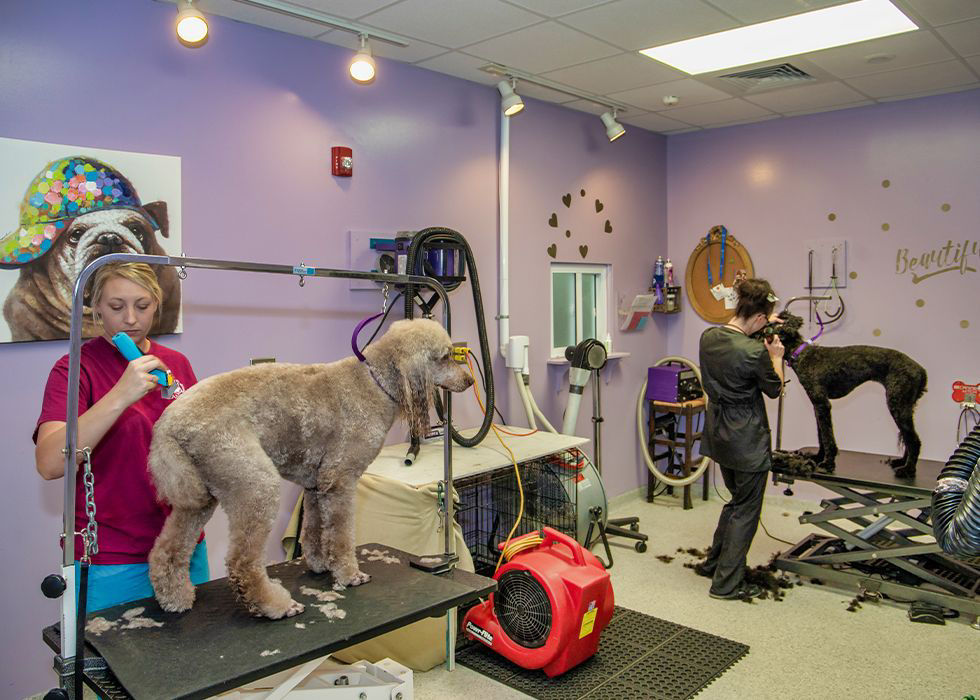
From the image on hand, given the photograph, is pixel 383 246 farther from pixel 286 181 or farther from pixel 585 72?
pixel 585 72

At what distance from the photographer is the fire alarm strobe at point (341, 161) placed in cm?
360

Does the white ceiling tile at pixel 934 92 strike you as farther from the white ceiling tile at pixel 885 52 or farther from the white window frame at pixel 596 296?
the white window frame at pixel 596 296

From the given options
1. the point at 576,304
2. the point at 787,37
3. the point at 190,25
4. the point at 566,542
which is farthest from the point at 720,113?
the point at 190,25

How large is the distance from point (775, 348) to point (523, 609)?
75.7 inches

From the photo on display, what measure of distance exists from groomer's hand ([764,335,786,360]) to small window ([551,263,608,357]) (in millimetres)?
1482

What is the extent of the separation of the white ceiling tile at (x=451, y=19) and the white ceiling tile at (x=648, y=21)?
268mm

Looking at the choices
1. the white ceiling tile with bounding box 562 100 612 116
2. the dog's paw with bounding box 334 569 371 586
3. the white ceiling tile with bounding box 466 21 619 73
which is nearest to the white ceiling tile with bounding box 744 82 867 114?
the white ceiling tile with bounding box 562 100 612 116

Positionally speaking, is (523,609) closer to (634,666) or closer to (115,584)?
(634,666)

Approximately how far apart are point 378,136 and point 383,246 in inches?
22.7

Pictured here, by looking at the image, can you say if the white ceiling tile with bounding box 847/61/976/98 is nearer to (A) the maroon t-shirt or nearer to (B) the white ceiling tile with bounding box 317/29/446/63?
(B) the white ceiling tile with bounding box 317/29/446/63

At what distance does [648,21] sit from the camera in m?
3.39

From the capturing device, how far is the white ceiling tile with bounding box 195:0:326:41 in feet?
10.0

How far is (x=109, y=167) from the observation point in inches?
113

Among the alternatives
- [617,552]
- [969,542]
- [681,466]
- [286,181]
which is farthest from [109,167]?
[681,466]
